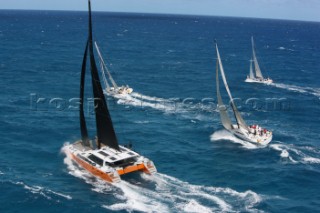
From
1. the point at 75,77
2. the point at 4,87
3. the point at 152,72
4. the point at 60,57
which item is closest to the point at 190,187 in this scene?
the point at 4,87

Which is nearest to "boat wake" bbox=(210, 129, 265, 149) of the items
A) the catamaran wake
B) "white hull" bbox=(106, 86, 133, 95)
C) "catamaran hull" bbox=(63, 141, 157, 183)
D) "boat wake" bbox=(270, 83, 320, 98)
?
the catamaran wake

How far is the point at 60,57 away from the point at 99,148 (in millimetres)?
97668

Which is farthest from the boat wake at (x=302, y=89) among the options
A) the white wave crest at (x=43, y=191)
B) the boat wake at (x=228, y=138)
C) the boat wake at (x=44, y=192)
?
the boat wake at (x=44, y=192)

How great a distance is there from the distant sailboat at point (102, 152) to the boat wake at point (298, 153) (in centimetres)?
2121

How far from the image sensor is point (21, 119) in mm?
69812

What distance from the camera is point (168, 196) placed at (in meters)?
42.5

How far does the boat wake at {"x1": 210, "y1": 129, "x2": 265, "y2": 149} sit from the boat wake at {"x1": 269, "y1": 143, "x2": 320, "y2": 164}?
3.05 metres

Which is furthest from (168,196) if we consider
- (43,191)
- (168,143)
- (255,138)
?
(255,138)

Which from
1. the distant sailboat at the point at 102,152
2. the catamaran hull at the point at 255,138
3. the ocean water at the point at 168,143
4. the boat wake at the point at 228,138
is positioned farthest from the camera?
the boat wake at the point at 228,138

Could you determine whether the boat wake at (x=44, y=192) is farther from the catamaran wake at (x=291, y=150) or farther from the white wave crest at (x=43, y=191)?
the catamaran wake at (x=291, y=150)

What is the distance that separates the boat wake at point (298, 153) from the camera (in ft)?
185

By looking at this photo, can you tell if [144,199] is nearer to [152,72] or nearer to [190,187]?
[190,187]

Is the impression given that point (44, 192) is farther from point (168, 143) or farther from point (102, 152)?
point (168, 143)

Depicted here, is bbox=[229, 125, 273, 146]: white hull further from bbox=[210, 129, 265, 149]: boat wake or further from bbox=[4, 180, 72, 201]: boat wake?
bbox=[4, 180, 72, 201]: boat wake
